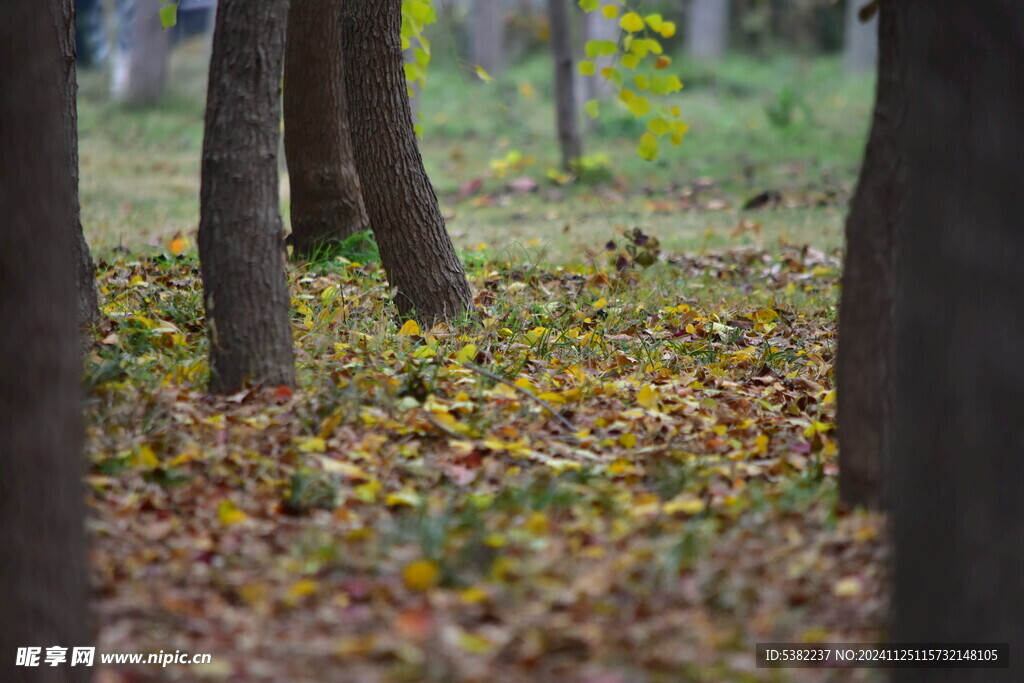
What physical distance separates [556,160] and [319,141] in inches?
353

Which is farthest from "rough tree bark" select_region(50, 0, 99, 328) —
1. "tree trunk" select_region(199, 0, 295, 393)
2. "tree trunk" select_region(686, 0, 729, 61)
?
"tree trunk" select_region(686, 0, 729, 61)

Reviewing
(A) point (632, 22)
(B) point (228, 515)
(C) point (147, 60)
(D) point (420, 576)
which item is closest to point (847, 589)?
(D) point (420, 576)

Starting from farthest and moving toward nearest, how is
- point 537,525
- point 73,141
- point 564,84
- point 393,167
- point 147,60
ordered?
point 147,60 → point 564,84 → point 393,167 → point 73,141 → point 537,525

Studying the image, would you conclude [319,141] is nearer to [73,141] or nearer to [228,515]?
[73,141]

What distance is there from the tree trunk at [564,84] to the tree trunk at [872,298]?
34.1ft

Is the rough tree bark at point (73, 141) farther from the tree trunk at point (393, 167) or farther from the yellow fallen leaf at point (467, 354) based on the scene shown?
the yellow fallen leaf at point (467, 354)

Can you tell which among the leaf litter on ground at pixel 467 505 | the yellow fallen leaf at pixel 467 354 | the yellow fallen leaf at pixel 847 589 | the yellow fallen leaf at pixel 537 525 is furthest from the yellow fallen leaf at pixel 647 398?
the yellow fallen leaf at pixel 847 589

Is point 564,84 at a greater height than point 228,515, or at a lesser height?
greater

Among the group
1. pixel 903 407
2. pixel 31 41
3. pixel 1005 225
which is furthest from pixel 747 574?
pixel 31 41

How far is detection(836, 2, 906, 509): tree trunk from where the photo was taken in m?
3.00

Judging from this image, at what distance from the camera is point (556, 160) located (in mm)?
15211

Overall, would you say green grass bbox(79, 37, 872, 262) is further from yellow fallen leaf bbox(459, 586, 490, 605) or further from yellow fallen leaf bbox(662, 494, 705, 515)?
yellow fallen leaf bbox(459, 586, 490, 605)

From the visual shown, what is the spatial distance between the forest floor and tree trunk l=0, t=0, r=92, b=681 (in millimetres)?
197

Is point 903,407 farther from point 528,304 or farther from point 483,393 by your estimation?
point 528,304
